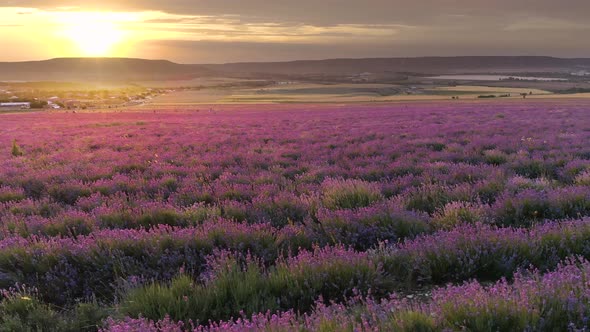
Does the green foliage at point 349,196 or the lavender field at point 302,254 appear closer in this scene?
the lavender field at point 302,254

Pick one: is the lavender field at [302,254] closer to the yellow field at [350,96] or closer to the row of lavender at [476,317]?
the row of lavender at [476,317]

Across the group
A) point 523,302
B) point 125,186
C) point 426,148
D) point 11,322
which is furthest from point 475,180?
point 11,322

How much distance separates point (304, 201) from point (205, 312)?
337cm

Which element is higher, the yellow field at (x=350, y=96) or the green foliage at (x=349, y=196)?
the yellow field at (x=350, y=96)

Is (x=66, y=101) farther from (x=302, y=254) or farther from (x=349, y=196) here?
(x=302, y=254)

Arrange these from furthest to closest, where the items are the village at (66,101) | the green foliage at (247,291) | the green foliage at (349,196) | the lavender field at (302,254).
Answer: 1. the village at (66,101)
2. the green foliage at (349,196)
3. the green foliage at (247,291)
4. the lavender field at (302,254)

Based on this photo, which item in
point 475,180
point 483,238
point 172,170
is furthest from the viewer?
point 172,170

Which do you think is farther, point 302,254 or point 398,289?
point 302,254

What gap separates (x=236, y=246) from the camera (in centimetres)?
488

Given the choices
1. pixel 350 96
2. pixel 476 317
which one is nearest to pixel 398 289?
pixel 476 317

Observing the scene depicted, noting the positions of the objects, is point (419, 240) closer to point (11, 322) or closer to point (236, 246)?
point (236, 246)

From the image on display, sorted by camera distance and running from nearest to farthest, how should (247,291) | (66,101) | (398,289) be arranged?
(247,291)
(398,289)
(66,101)

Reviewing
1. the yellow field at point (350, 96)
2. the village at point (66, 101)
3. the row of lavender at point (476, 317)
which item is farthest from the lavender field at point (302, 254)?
the village at point (66, 101)

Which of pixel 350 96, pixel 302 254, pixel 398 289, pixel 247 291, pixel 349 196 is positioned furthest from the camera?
pixel 350 96
